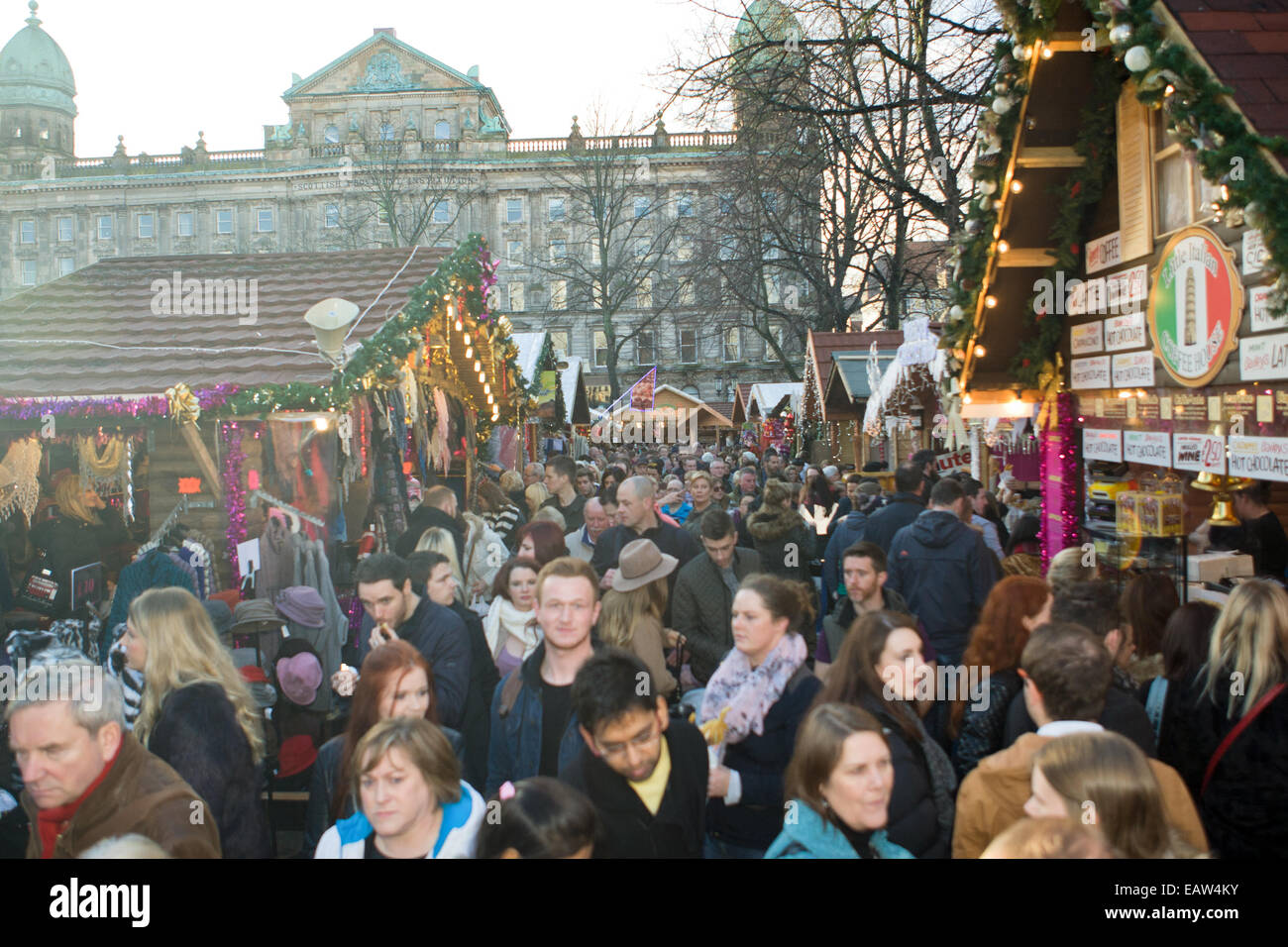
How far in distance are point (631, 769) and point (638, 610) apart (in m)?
2.07

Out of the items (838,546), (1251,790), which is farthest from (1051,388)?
(1251,790)

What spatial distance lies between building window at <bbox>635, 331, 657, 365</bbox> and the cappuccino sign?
6044 centimetres

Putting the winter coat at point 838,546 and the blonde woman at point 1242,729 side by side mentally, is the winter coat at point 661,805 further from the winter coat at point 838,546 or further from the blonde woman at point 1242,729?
the winter coat at point 838,546

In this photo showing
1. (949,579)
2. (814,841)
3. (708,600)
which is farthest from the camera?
(949,579)

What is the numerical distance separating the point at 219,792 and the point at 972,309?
6293 mm

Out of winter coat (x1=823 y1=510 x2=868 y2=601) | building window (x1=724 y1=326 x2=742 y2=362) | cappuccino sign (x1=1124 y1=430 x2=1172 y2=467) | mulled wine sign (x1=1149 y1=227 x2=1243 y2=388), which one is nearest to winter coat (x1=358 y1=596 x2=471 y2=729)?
winter coat (x1=823 y1=510 x2=868 y2=601)

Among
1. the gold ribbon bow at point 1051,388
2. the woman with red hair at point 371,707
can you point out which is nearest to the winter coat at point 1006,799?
the woman with red hair at point 371,707

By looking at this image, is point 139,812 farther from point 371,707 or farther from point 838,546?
point 838,546

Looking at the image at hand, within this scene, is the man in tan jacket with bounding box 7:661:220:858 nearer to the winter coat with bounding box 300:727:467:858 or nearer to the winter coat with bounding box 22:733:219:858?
the winter coat with bounding box 22:733:219:858

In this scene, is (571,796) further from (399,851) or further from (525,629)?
(525,629)

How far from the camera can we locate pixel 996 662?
4.11 meters

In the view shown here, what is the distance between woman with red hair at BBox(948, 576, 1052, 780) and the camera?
12.2 feet

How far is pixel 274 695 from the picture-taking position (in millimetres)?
5145

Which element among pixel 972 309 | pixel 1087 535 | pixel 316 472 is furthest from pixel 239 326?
pixel 1087 535
